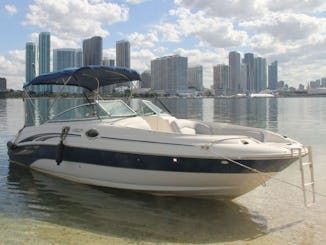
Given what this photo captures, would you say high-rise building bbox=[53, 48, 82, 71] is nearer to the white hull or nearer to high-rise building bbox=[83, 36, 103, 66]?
high-rise building bbox=[83, 36, 103, 66]

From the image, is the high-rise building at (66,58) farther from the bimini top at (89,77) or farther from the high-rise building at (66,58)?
the bimini top at (89,77)

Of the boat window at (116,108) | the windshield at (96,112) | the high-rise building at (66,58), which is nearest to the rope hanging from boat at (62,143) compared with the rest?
the windshield at (96,112)

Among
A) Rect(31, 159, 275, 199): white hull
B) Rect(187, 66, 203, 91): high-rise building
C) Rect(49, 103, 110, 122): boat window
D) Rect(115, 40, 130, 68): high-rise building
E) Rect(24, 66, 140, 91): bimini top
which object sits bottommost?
Rect(31, 159, 275, 199): white hull

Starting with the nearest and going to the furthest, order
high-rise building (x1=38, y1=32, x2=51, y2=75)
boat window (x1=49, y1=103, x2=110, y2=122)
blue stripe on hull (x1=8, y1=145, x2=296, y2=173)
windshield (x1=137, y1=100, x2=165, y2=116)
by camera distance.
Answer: blue stripe on hull (x1=8, y1=145, x2=296, y2=173), boat window (x1=49, y1=103, x2=110, y2=122), windshield (x1=137, y1=100, x2=165, y2=116), high-rise building (x1=38, y1=32, x2=51, y2=75)

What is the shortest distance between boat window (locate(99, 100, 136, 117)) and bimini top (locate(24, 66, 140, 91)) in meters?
1.01

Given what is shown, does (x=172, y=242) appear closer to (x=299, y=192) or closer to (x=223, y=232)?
(x=223, y=232)

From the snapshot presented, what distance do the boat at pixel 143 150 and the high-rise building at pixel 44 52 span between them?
18.9 ft

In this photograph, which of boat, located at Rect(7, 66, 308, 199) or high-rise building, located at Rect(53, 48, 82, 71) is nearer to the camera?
boat, located at Rect(7, 66, 308, 199)

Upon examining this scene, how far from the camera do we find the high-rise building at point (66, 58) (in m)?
19.0

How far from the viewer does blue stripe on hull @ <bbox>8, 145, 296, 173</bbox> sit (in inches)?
320

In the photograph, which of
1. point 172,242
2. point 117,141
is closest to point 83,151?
point 117,141

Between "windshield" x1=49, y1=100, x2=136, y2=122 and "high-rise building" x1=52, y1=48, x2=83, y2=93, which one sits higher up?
"high-rise building" x1=52, y1=48, x2=83, y2=93

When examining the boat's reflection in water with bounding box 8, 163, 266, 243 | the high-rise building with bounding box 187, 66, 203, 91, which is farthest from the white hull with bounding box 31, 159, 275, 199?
the high-rise building with bounding box 187, 66, 203, 91

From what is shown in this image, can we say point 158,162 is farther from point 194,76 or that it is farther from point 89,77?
point 194,76
